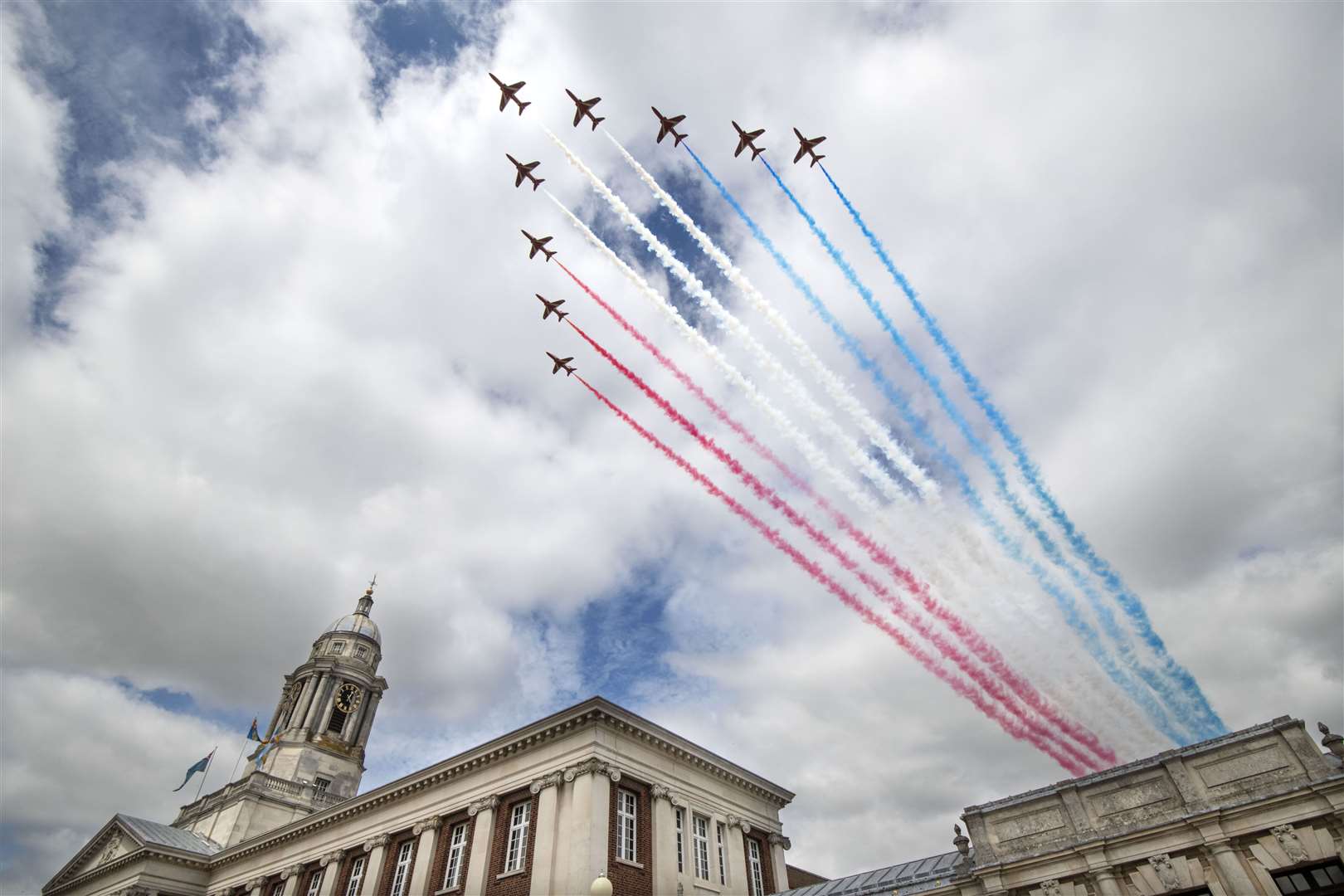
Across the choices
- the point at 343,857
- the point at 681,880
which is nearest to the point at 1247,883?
the point at 681,880

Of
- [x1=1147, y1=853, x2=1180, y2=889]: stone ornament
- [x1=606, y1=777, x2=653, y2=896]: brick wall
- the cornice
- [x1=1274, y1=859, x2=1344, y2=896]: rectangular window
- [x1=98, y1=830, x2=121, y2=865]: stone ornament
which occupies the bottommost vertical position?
[x1=1274, y1=859, x2=1344, y2=896]: rectangular window

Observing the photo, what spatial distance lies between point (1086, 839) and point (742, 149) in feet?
104

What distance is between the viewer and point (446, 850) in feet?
106

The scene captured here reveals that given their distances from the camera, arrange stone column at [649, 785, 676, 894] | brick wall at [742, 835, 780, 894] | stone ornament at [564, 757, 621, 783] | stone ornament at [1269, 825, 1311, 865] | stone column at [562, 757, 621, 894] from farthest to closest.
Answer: brick wall at [742, 835, 780, 894] → stone column at [649, 785, 676, 894] → stone ornament at [564, 757, 621, 783] → stone column at [562, 757, 621, 894] → stone ornament at [1269, 825, 1311, 865]

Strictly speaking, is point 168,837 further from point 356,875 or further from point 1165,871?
point 1165,871

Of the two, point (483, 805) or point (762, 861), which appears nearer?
point (483, 805)

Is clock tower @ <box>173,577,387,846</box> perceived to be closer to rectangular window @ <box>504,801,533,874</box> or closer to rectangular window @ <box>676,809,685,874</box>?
rectangular window @ <box>504,801,533,874</box>

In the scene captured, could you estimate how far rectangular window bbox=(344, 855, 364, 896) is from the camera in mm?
35406

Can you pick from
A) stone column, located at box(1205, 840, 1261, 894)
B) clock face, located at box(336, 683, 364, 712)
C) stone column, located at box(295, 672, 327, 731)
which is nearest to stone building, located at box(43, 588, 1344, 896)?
stone column, located at box(1205, 840, 1261, 894)

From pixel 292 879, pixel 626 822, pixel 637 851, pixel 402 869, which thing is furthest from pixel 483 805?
pixel 292 879

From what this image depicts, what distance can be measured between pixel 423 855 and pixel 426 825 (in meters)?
1.31

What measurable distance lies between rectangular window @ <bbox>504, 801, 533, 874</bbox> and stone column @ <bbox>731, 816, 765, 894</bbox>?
22.6 ft

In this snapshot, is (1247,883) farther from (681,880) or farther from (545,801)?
(545,801)

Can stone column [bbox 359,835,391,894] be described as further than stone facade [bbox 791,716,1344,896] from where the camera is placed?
Yes
